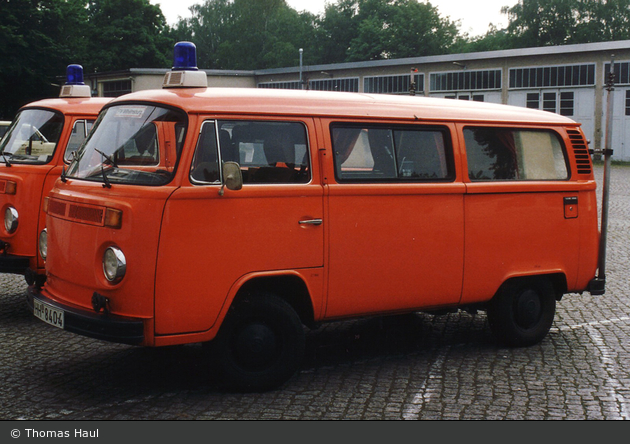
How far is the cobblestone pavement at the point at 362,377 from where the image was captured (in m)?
5.54

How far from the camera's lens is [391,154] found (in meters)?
6.57

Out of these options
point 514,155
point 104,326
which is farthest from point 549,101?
point 104,326

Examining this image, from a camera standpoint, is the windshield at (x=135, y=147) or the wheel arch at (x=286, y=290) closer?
the windshield at (x=135, y=147)

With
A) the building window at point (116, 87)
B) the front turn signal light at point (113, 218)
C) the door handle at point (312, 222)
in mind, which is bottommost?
the door handle at point (312, 222)

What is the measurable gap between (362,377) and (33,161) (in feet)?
14.9

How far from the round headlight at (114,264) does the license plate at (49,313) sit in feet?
1.73

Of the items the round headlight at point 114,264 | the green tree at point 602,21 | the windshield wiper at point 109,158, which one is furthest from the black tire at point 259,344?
the green tree at point 602,21

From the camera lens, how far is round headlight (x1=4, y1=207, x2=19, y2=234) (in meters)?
8.34

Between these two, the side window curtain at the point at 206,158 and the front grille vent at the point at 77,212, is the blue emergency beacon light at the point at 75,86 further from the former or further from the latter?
the side window curtain at the point at 206,158

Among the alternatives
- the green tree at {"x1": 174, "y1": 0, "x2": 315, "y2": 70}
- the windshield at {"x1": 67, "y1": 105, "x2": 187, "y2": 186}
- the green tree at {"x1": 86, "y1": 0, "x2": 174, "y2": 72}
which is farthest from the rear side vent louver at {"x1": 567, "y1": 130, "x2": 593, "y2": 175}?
the green tree at {"x1": 174, "y1": 0, "x2": 315, "y2": 70}

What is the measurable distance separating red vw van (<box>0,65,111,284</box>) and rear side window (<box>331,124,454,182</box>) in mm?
3194

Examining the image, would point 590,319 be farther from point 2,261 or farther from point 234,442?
point 2,261

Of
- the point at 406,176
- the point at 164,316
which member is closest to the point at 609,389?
the point at 406,176

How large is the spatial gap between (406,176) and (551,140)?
6.08 feet
